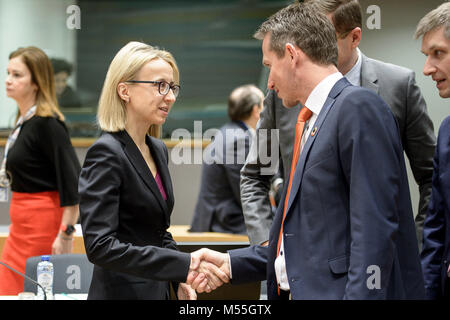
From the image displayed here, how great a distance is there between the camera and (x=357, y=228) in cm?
140

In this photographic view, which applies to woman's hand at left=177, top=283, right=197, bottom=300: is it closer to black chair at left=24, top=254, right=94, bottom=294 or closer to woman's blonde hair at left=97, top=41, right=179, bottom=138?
woman's blonde hair at left=97, top=41, right=179, bottom=138

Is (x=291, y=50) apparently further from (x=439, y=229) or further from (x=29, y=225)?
(x=29, y=225)

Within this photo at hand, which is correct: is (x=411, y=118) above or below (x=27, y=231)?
above

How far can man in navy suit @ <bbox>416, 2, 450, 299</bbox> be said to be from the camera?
194 centimetres

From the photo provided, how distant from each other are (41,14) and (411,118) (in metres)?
5.52

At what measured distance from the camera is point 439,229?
200 centimetres

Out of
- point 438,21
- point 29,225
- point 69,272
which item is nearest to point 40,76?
point 29,225

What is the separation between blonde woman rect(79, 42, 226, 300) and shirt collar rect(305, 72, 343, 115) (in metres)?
0.54

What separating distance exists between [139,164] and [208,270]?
43cm

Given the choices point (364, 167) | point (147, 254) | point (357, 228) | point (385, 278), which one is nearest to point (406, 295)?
point (385, 278)

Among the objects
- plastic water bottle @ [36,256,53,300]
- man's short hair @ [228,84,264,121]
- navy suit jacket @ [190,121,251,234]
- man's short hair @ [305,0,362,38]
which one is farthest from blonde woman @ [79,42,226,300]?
man's short hair @ [228,84,264,121]

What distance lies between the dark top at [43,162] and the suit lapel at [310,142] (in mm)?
2005

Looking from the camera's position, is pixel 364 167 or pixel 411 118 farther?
pixel 411 118

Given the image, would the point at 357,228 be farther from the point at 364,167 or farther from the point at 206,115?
the point at 206,115
